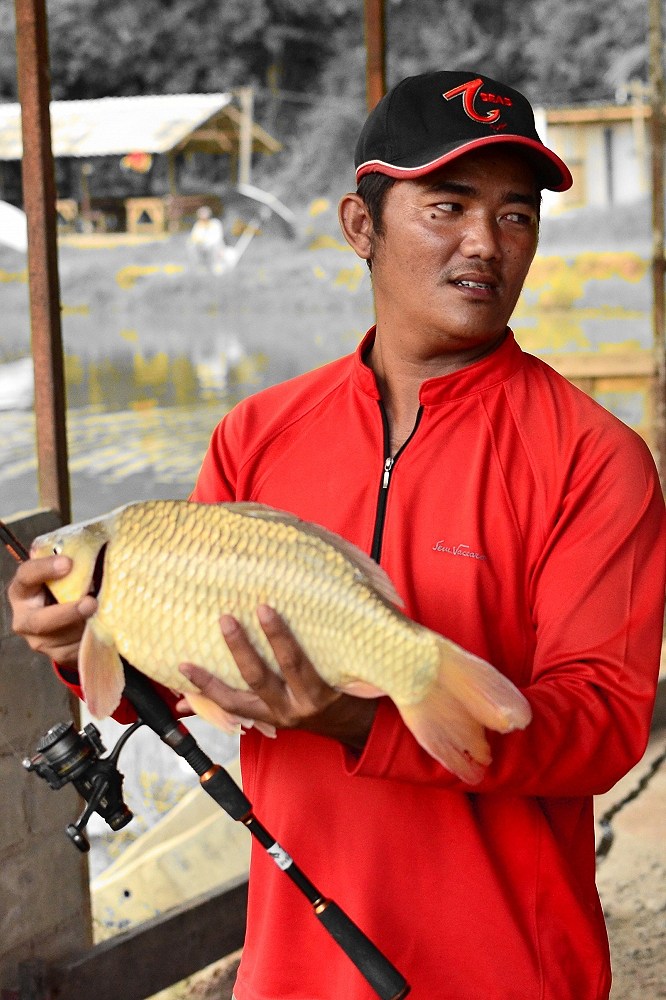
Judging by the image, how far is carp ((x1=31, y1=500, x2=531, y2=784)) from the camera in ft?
3.93

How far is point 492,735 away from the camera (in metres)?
1.23

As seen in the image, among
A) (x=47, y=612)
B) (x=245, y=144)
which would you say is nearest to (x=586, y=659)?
(x=47, y=612)

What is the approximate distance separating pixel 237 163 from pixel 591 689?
31.5 ft

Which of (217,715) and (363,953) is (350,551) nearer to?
(217,715)

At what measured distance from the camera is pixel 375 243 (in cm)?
157

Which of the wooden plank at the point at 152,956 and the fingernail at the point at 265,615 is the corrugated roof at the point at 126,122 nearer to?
the wooden plank at the point at 152,956

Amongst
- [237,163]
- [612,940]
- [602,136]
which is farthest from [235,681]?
[602,136]

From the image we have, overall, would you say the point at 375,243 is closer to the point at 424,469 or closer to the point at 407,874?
the point at 424,469

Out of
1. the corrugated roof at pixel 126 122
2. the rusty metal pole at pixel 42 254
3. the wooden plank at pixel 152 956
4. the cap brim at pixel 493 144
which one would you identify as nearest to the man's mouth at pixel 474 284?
the cap brim at pixel 493 144

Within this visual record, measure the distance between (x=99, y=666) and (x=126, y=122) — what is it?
27.7 ft

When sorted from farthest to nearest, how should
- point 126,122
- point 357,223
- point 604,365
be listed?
point 126,122 → point 604,365 → point 357,223

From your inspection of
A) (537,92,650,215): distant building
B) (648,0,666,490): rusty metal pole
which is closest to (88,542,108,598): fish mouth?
(648,0,666,490): rusty metal pole

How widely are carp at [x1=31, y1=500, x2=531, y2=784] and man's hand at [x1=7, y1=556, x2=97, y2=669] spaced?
2cm

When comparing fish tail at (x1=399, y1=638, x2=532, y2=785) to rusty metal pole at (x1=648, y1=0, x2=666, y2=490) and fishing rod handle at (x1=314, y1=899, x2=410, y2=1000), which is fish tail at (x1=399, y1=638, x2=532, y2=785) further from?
rusty metal pole at (x1=648, y1=0, x2=666, y2=490)
